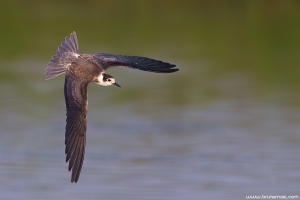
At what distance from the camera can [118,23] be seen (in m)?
23.5

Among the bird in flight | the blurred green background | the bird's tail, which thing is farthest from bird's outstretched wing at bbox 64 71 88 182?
the blurred green background

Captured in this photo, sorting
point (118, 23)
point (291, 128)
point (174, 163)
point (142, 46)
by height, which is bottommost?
point (174, 163)

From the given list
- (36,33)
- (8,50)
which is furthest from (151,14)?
(8,50)

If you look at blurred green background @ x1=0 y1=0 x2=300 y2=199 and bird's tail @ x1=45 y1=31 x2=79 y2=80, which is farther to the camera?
blurred green background @ x1=0 y1=0 x2=300 y2=199

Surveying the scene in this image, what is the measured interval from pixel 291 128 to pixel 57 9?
42.2ft

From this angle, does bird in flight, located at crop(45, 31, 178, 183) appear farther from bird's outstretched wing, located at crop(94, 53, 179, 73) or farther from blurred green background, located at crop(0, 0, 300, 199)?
blurred green background, located at crop(0, 0, 300, 199)

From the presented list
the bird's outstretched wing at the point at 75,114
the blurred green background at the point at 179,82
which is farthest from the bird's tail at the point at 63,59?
the blurred green background at the point at 179,82

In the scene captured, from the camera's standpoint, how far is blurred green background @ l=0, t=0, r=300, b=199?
12484 millimetres

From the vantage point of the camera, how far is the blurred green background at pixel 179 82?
1248 centimetres

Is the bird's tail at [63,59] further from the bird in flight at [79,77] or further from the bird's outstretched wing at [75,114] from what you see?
the bird's outstretched wing at [75,114]

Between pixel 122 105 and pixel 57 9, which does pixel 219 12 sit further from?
pixel 122 105

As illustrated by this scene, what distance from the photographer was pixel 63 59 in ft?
29.1

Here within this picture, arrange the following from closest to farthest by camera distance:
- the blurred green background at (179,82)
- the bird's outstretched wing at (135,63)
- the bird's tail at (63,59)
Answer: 1. the bird's outstretched wing at (135,63)
2. the bird's tail at (63,59)
3. the blurred green background at (179,82)

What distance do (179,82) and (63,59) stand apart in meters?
8.73
